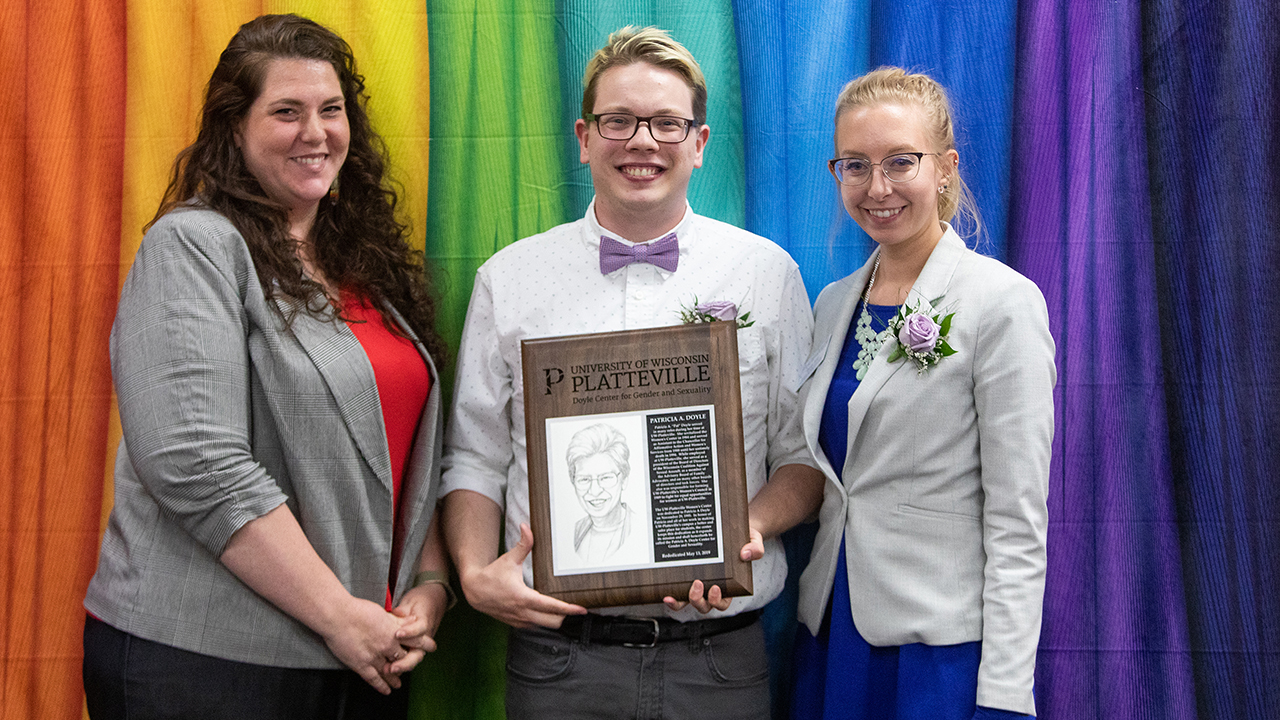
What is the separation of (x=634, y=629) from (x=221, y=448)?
96 cm

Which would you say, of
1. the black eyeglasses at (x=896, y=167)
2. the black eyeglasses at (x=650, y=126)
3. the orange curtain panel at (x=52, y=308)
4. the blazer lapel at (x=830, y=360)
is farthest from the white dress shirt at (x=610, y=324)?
the orange curtain panel at (x=52, y=308)

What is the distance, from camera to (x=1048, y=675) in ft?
7.59

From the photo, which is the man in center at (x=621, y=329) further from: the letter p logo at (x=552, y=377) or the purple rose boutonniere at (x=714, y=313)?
the letter p logo at (x=552, y=377)

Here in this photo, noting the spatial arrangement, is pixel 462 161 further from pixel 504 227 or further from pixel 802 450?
pixel 802 450

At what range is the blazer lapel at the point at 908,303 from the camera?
1866mm

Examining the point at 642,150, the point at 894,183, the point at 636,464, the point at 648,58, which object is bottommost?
the point at 636,464

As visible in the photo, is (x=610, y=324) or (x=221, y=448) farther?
(x=610, y=324)

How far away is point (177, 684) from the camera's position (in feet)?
5.80

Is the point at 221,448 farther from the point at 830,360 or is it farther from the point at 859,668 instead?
the point at 859,668

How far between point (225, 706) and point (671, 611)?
961 mm

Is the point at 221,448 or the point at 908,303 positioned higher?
the point at 908,303

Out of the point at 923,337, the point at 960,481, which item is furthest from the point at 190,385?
the point at 960,481

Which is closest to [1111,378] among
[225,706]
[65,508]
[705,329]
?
[705,329]

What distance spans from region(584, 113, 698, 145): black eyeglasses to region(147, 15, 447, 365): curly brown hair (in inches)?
25.4
